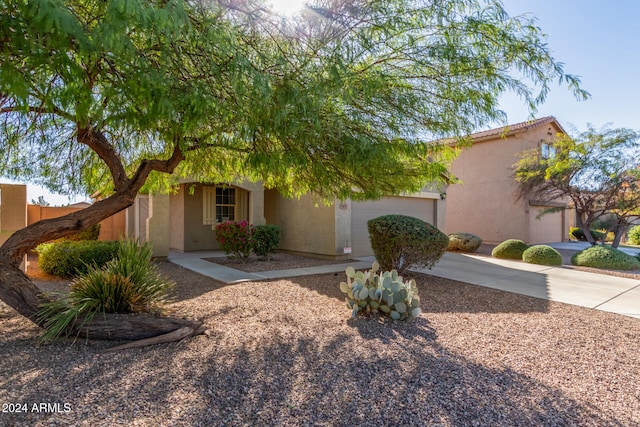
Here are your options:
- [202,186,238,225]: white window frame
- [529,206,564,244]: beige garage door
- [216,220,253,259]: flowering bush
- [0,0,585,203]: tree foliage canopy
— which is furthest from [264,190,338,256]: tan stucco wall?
[529,206,564,244]: beige garage door

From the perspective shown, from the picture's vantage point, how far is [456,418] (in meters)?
2.79

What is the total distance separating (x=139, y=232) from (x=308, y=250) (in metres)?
5.66

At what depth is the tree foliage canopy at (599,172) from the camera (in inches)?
544

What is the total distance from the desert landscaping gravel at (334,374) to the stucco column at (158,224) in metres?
5.50

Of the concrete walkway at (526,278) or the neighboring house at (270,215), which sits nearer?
the concrete walkway at (526,278)

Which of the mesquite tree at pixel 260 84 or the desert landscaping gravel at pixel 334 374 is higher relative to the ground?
the mesquite tree at pixel 260 84

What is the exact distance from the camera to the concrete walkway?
713 cm

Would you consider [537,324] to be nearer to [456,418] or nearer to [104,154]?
[456,418]

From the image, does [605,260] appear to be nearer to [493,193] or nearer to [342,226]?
[342,226]

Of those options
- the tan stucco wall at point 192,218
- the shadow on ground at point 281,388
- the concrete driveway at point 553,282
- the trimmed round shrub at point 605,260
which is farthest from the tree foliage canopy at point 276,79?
the trimmed round shrub at point 605,260

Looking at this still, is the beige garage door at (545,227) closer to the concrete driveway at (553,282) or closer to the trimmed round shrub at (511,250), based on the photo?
the trimmed round shrub at (511,250)

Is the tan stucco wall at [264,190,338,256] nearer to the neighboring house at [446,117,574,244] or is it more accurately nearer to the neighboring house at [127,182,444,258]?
the neighboring house at [127,182,444,258]

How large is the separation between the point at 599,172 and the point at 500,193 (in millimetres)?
5083

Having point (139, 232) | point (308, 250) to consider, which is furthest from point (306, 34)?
point (139, 232)
